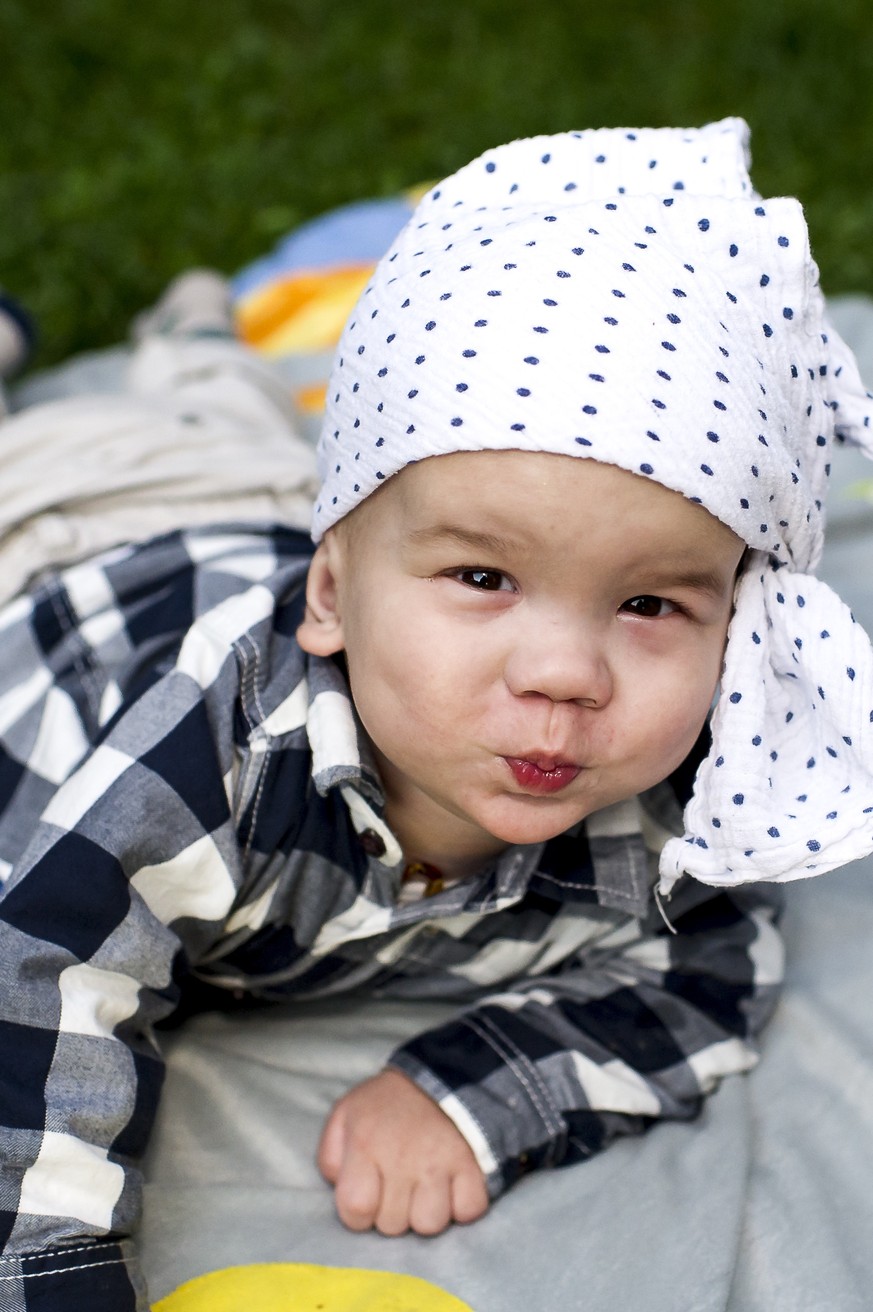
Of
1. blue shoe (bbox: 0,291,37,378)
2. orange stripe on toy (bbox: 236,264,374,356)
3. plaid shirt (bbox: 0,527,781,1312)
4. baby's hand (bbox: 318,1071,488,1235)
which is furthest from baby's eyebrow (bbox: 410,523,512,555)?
orange stripe on toy (bbox: 236,264,374,356)

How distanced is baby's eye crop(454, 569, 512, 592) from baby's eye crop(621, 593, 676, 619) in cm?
10

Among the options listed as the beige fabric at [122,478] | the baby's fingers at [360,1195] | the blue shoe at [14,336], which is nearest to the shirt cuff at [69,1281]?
the baby's fingers at [360,1195]

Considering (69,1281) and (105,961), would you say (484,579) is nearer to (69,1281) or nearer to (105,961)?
(105,961)

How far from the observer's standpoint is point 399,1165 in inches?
53.1

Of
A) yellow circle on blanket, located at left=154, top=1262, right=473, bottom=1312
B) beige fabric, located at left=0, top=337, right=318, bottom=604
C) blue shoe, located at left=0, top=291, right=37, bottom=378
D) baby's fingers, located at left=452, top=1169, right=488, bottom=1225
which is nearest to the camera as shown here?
yellow circle on blanket, located at left=154, top=1262, right=473, bottom=1312

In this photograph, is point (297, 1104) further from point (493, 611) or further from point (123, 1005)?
point (493, 611)

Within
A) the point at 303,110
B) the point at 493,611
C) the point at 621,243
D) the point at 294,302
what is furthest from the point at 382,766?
the point at 303,110

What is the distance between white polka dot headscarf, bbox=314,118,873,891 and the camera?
3.66 ft

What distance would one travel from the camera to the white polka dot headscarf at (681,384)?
3.66 ft

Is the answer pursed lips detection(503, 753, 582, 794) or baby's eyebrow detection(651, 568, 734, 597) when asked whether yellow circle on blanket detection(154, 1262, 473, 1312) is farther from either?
baby's eyebrow detection(651, 568, 734, 597)

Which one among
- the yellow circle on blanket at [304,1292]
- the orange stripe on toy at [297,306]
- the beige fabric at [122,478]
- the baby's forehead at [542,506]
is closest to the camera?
the baby's forehead at [542,506]

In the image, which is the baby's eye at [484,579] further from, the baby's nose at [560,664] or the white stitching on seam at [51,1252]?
the white stitching on seam at [51,1252]

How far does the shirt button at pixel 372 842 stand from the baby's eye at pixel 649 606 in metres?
0.35

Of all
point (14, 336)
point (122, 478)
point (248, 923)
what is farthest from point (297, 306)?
point (248, 923)
